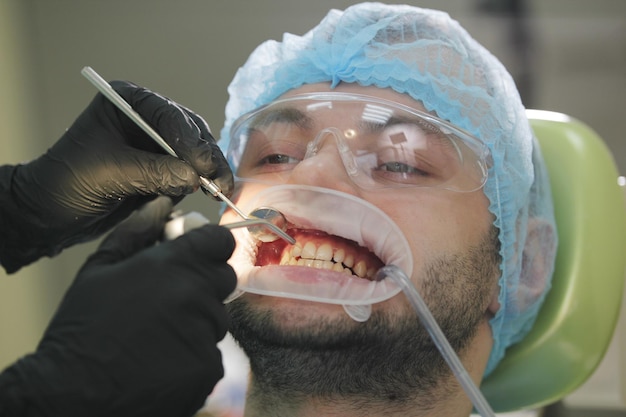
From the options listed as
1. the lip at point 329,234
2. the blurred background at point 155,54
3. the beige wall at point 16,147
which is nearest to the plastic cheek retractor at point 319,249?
the lip at point 329,234

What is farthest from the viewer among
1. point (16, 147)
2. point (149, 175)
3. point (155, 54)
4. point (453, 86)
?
point (155, 54)

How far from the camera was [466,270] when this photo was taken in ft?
4.53

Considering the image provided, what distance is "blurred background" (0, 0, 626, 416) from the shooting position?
1757 mm

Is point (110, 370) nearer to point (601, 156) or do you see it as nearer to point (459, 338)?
point (459, 338)

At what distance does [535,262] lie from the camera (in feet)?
5.28

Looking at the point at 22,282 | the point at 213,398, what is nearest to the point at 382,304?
the point at 213,398

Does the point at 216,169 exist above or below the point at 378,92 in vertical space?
below

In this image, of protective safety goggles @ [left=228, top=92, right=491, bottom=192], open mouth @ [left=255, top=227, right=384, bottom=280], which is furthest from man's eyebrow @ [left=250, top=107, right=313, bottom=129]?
open mouth @ [left=255, top=227, right=384, bottom=280]

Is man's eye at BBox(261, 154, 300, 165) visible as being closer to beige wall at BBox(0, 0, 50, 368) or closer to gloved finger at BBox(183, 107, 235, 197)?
gloved finger at BBox(183, 107, 235, 197)

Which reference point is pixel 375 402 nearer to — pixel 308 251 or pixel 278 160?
pixel 308 251

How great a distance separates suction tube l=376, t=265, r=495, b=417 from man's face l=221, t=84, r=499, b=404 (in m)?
0.05

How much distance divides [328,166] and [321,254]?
0.19m

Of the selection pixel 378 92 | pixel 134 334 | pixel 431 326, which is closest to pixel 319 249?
pixel 431 326

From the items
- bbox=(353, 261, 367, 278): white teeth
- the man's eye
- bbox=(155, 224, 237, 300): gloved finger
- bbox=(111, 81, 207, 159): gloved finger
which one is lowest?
bbox=(353, 261, 367, 278): white teeth
